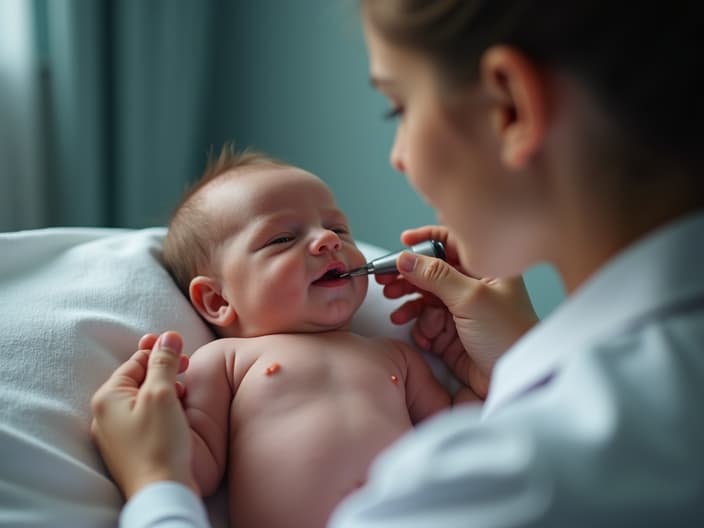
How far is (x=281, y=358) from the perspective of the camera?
124 cm

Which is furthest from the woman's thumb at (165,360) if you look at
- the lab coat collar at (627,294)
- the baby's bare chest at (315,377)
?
the lab coat collar at (627,294)

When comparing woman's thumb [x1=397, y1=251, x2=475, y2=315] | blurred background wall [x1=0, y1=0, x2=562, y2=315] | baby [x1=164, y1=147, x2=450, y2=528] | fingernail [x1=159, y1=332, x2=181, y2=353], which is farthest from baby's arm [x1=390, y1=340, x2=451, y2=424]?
blurred background wall [x1=0, y1=0, x2=562, y2=315]

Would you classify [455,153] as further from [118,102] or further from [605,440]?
[118,102]

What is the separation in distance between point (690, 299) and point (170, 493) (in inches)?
22.6

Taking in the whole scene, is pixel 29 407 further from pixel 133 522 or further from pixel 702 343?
pixel 702 343

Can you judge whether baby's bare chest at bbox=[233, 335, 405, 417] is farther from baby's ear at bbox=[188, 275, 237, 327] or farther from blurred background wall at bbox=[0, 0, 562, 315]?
blurred background wall at bbox=[0, 0, 562, 315]

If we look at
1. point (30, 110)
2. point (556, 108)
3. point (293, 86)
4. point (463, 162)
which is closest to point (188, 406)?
point (463, 162)

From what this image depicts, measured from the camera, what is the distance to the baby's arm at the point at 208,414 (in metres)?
1.11

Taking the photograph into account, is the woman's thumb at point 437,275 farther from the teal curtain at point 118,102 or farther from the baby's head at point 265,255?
the teal curtain at point 118,102

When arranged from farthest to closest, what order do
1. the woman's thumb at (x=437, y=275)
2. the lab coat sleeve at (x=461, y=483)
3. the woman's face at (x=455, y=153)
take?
the woman's thumb at (x=437, y=275) < the woman's face at (x=455, y=153) < the lab coat sleeve at (x=461, y=483)

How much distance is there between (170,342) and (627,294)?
0.63 metres

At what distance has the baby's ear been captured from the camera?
1364mm

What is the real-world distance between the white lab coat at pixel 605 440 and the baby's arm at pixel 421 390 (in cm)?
61

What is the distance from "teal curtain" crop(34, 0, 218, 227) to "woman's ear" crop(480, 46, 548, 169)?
1587 millimetres
